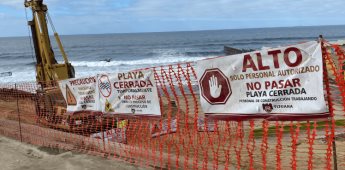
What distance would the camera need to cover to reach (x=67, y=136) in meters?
7.30

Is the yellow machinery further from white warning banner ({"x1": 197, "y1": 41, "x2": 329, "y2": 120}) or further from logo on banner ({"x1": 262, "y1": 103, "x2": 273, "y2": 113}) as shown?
logo on banner ({"x1": 262, "y1": 103, "x2": 273, "y2": 113})

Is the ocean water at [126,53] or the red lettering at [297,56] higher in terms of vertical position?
the ocean water at [126,53]

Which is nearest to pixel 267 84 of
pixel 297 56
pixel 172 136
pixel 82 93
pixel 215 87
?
pixel 297 56

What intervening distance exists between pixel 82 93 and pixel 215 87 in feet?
10.4

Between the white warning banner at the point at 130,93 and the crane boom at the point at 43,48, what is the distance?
6507 millimetres

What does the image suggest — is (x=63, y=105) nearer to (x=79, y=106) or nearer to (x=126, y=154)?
(x=79, y=106)

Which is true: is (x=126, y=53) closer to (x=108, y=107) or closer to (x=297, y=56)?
(x=108, y=107)

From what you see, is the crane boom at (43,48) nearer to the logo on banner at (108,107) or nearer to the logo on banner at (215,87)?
the logo on banner at (108,107)

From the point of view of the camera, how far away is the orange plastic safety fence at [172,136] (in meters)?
5.25

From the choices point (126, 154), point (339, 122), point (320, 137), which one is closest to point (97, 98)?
point (126, 154)

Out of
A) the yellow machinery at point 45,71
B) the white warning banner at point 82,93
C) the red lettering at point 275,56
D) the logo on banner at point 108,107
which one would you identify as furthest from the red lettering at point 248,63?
the yellow machinery at point 45,71

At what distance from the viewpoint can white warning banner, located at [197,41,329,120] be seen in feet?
10.8

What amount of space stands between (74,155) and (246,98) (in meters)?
3.67

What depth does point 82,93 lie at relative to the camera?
643 cm
